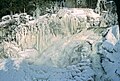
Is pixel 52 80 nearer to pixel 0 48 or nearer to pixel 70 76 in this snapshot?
pixel 70 76

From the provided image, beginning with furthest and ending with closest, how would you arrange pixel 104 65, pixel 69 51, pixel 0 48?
pixel 0 48 → pixel 69 51 → pixel 104 65

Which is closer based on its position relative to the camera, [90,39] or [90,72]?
[90,72]

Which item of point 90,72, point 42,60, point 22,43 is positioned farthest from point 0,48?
point 90,72

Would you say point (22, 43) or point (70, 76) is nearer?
point (70, 76)

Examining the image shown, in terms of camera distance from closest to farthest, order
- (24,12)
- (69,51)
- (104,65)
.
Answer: (104,65) < (69,51) < (24,12)

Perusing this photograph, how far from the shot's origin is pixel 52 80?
26.8 ft

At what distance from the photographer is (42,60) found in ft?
28.6

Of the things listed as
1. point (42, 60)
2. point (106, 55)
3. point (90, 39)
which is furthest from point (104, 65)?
point (42, 60)

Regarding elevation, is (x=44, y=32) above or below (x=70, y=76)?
above

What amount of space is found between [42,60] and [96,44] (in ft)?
3.77

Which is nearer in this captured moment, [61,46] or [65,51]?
[65,51]

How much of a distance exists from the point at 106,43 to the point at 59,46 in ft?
3.71

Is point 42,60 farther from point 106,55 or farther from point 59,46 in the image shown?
point 106,55

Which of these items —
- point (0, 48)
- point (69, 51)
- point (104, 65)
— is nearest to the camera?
point (104, 65)
